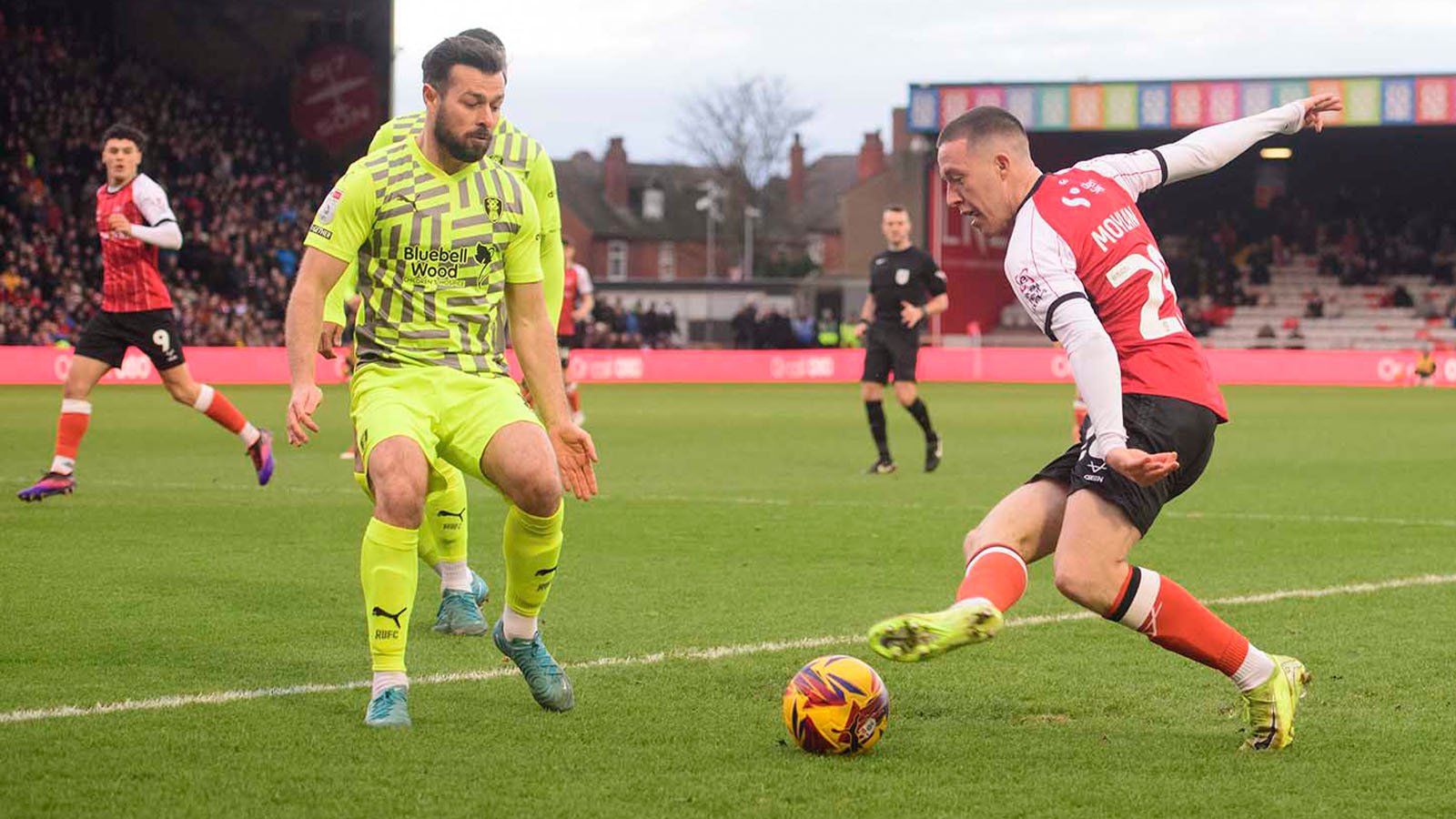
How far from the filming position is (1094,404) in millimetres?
4754

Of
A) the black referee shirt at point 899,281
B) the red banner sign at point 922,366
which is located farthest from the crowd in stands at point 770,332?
the black referee shirt at point 899,281

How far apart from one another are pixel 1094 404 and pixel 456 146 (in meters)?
2.14

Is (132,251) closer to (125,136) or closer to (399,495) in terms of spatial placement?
(125,136)

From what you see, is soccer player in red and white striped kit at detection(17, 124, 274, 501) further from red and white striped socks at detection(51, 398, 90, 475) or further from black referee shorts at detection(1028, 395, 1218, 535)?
black referee shorts at detection(1028, 395, 1218, 535)

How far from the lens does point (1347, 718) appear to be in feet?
18.0

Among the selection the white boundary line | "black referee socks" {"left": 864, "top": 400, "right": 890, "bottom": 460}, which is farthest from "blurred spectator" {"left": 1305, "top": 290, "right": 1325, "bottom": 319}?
the white boundary line

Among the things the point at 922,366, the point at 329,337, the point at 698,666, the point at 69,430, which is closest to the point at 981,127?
the point at 698,666

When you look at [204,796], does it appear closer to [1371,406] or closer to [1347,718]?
[1347,718]

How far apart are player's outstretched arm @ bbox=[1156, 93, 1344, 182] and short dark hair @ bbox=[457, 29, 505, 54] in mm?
2127

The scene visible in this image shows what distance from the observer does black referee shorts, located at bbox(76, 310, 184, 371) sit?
11.5 m

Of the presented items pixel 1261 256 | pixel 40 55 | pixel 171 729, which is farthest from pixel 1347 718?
pixel 1261 256

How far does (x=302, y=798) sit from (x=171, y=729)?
936 millimetres

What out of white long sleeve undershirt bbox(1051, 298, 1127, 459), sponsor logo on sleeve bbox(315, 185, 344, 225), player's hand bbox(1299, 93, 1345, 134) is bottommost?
white long sleeve undershirt bbox(1051, 298, 1127, 459)

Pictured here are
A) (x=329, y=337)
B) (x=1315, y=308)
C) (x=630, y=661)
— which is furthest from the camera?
(x=1315, y=308)
